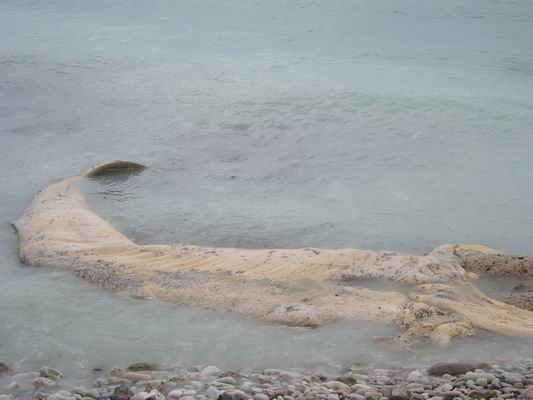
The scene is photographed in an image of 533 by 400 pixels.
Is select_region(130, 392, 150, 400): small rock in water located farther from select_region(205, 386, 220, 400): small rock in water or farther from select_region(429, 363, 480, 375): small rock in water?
select_region(429, 363, 480, 375): small rock in water

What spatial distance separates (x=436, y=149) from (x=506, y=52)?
7686 mm

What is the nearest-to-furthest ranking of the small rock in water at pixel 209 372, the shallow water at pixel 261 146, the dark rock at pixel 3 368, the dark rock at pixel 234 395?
the dark rock at pixel 234 395 → the small rock in water at pixel 209 372 → the dark rock at pixel 3 368 → the shallow water at pixel 261 146

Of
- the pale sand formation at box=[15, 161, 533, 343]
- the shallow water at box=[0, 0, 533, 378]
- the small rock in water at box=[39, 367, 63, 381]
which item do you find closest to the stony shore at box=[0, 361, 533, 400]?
the small rock in water at box=[39, 367, 63, 381]

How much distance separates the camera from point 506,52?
59.8ft

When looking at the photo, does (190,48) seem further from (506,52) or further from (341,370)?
(341,370)

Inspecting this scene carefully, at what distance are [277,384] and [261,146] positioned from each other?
7.54 m

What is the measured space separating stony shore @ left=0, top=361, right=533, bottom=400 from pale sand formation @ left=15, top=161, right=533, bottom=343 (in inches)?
29.3

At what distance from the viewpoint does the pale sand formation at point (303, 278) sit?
6504 millimetres

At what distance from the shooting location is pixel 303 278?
7.30 meters

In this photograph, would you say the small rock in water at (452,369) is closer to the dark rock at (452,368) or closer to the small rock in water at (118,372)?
the dark rock at (452,368)

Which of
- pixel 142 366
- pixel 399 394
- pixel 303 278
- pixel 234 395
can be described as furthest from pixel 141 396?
pixel 303 278

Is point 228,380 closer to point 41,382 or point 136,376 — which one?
point 136,376

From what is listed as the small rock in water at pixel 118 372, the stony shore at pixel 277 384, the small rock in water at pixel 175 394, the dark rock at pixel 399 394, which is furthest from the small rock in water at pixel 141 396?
the dark rock at pixel 399 394

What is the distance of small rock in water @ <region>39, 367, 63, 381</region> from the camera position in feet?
18.2
